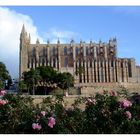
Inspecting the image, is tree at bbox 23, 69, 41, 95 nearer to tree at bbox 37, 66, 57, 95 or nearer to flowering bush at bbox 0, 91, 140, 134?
tree at bbox 37, 66, 57, 95

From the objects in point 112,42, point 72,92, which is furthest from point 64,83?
point 112,42

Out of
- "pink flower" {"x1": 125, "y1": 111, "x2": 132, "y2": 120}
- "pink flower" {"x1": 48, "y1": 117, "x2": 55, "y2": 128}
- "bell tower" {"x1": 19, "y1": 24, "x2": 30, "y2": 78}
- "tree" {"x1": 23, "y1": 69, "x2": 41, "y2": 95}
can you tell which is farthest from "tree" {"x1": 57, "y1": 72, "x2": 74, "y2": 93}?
"pink flower" {"x1": 48, "y1": 117, "x2": 55, "y2": 128}

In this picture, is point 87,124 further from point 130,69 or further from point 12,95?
point 130,69

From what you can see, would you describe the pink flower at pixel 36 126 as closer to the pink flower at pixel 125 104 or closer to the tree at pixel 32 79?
the pink flower at pixel 125 104

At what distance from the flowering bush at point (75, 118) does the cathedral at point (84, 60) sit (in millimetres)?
66941

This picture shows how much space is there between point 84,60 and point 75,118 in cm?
7334

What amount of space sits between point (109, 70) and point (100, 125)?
72.9 metres

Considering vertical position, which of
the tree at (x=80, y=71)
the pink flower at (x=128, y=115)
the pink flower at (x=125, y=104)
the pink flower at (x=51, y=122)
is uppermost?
the tree at (x=80, y=71)

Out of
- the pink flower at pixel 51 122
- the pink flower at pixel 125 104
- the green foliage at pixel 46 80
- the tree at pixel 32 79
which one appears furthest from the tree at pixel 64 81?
the pink flower at pixel 51 122

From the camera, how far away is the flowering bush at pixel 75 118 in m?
9.12

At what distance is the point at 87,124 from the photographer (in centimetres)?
952

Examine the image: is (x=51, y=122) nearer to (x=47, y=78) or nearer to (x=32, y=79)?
(x=32, y=79)

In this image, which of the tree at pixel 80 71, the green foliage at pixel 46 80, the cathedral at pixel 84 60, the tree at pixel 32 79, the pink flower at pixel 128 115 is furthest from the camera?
the cathedral at pixel 84 60

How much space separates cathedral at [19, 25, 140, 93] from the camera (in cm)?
8025
